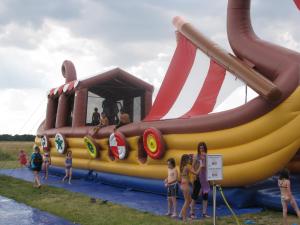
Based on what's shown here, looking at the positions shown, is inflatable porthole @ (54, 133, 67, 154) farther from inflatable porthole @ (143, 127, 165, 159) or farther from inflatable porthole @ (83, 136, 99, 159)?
inflatable porthole @ (143, 127, 165, 159)

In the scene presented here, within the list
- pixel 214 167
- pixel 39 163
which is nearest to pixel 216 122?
pixel 214 167

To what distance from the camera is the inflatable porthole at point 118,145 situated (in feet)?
32.0

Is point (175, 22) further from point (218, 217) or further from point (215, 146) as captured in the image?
Answer: point (218, 217)

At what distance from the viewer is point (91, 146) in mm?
11062

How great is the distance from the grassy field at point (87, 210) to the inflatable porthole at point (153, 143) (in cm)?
145

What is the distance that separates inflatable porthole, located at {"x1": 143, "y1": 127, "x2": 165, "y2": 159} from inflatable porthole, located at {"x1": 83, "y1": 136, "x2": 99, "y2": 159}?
7.66ft

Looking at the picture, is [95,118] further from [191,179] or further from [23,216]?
[191,179]

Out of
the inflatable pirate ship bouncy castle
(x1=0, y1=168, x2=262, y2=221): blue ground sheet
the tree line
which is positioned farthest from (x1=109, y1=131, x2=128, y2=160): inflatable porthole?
the tree line

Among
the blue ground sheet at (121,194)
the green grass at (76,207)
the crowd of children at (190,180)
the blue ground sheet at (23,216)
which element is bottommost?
the blue ground sheet at (23,216)

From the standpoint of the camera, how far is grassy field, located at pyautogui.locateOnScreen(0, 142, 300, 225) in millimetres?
6281

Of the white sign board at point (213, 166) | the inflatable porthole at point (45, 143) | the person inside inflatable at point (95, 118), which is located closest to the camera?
the white sign board at point (213, 166)

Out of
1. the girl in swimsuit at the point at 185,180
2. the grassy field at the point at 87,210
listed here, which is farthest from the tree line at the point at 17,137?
the girl in swimsuit at the point at 185,180

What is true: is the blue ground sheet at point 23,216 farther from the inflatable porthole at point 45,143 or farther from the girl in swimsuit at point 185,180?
the inflatable porthole at point 45,143

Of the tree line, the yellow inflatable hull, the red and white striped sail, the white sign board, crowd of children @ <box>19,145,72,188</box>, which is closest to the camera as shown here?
the white sign board
